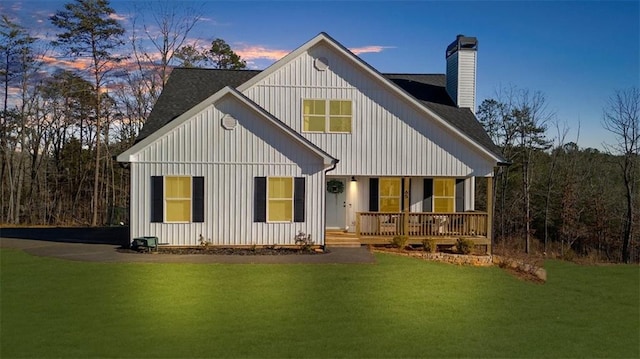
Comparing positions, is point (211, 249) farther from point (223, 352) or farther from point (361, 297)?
point (223, 352)

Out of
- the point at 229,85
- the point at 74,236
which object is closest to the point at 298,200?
the point at 229,85

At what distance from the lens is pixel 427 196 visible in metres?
20.6

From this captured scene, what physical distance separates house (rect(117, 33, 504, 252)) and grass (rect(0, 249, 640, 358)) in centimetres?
319

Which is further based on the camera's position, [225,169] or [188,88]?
[188,88]

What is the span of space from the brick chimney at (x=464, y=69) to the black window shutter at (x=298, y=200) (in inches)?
357

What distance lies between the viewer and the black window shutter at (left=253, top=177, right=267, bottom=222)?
17.5 meters

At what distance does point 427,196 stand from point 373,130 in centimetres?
342

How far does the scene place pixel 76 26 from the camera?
33.6 m

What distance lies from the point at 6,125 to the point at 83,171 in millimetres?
5871

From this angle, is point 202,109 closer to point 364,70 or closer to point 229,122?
point 229,122

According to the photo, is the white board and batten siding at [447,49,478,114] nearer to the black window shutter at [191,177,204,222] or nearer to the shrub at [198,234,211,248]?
the black window shutter at [191,177,204,222]

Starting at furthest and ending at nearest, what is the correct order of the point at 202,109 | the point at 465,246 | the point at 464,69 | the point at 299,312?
the point at 464,69 < the point at 465,246 < the point at 202,109 < the point at 299,312

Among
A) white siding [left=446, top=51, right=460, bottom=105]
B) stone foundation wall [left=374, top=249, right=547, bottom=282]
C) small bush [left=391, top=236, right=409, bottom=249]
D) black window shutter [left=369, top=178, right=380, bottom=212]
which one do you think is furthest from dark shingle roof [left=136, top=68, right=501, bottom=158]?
small bush [left=391, top=236, right=409, bottom=249]

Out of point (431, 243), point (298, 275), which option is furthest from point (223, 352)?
point (431, 243)
